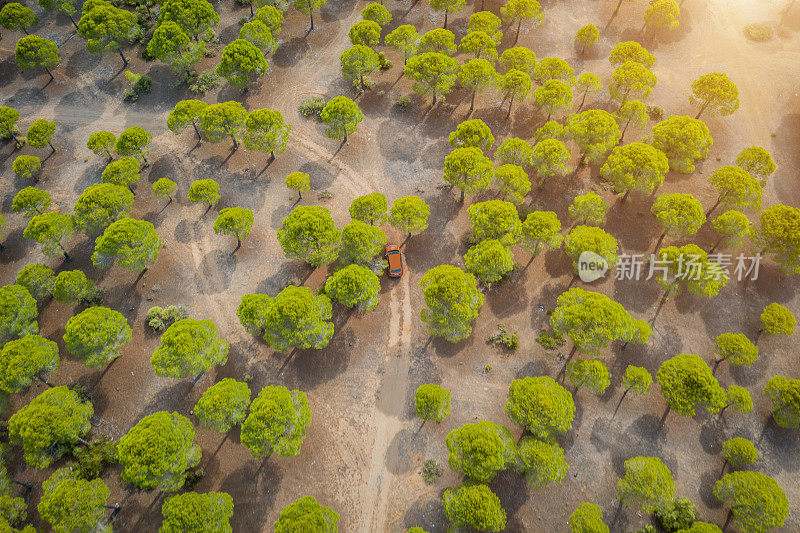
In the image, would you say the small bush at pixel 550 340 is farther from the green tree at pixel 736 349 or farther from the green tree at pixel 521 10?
the green tree at pixel 521 10

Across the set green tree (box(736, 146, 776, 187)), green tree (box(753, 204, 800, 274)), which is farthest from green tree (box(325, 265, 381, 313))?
green tree (box(736, 146, 776, 187))

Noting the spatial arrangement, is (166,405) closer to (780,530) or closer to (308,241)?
(308,241)

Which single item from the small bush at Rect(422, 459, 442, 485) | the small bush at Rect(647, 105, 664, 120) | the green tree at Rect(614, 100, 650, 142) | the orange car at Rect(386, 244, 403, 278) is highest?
the green tree at Rect(614, 100, 650, 142)

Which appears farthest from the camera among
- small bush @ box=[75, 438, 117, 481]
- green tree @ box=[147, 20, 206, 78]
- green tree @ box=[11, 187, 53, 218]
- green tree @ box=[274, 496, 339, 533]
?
green tree @ box=[147, 20, 206, 78]

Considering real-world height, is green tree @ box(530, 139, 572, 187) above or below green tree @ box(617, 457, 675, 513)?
above

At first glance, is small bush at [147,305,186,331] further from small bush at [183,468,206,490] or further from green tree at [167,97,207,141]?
green tree at [167,97,207,141]

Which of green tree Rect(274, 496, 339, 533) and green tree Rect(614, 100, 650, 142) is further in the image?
green tree Rect(614, 100, 650, 142)

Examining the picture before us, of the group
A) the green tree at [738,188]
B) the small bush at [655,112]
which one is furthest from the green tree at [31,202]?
the small bush at [655,112]

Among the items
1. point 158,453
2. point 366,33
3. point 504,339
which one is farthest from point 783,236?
point 158,453
